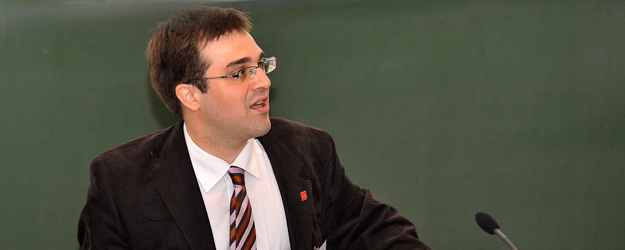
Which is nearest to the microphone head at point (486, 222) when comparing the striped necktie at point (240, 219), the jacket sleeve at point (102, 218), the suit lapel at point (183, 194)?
the striped necktie at point (240, 219)

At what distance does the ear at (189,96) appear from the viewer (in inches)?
76.1

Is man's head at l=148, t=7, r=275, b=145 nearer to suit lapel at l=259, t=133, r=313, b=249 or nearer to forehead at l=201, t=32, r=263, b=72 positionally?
forehead at l=201, t=32, r=263, b=72

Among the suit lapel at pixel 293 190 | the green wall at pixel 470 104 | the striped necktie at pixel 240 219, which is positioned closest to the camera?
the striped necktie at pixel 240 219

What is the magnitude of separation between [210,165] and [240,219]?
0.72ft

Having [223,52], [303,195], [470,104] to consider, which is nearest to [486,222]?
[303,195]

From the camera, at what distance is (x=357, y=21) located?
324 centimetres

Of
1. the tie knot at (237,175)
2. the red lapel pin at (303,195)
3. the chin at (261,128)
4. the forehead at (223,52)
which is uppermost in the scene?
the forehead at (223,52)

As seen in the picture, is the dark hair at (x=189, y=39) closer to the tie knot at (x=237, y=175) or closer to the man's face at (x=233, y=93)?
the man's face at (x=233, y=93)

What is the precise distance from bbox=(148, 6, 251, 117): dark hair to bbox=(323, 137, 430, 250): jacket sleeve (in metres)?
0.62

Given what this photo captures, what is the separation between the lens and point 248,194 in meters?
1.95

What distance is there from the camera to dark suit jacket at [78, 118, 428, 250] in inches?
68.7

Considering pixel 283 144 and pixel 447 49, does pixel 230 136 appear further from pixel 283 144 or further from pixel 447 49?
pixel 447 49

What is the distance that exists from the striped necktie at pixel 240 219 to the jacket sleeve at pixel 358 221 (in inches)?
12.9

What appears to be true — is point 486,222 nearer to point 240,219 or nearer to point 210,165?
point 240,219
